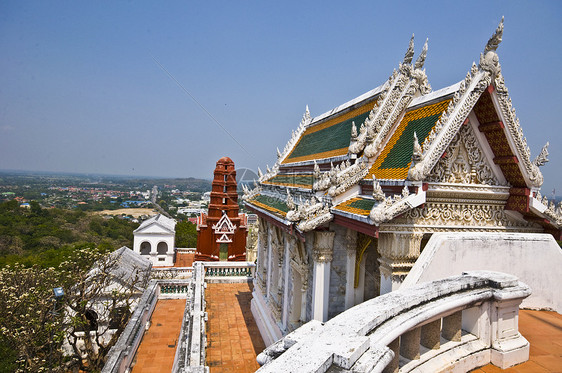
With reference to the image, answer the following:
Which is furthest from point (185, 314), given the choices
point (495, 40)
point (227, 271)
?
point (495, 40)

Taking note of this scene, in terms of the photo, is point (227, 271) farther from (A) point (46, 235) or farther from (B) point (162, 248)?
(A) point (46, 235)

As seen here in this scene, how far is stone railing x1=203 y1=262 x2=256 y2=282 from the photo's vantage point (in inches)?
864

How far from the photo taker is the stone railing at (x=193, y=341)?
965cm

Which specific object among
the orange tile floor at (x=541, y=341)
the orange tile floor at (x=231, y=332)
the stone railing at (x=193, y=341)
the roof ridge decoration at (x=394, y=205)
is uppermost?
the roof ridge decoration at (x=394, y=205)

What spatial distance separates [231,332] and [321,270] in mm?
7570

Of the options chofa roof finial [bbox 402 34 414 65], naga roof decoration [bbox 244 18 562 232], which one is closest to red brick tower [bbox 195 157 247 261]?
naga roof decoration [bbox 244 18 562 232]

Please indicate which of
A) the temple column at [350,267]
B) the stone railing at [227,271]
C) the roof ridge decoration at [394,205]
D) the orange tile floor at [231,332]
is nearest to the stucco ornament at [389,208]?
the roof ridge decoration at [394,205]

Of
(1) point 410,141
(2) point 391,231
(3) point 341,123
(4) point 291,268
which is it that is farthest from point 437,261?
(3) point 341,123

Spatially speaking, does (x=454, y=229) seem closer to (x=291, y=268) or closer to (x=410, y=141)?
(x=410, y=141)

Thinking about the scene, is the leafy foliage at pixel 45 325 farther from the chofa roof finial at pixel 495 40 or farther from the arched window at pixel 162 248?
the arched window at pixel 162 248

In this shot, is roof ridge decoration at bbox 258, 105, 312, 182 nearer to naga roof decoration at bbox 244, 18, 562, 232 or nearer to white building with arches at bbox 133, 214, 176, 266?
naga roof decoration at bbox 244, 18, 562, 232

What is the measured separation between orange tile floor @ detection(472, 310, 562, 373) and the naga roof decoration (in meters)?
2.39

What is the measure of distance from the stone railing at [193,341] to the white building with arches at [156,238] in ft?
78.7

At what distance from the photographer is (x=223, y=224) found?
30.3 m
